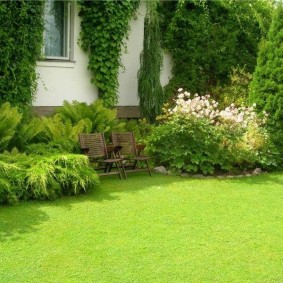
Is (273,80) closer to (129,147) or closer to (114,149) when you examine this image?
(129,147)

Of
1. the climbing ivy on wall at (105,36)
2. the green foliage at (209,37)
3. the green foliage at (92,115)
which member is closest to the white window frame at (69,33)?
the climbing ivy on wall at (105,36)

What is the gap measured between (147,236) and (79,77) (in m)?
6.96

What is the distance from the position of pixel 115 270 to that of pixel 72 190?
3119 mm

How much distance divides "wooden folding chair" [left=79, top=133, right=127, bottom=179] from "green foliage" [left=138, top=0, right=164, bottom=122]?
10.9ft

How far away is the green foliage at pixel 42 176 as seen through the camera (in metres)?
7.59

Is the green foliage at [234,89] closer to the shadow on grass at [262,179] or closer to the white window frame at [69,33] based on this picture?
the shadow on grass at [262,179]

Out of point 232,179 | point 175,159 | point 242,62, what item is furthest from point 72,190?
point 242,62

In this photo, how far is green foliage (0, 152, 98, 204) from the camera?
24.9ft

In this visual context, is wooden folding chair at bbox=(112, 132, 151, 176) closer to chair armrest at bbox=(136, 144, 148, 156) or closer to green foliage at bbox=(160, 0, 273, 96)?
chair armrest at bbox=(136, 144, 148, 156)

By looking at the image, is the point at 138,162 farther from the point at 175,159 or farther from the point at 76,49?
the point at 76,49

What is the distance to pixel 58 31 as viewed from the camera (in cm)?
1234

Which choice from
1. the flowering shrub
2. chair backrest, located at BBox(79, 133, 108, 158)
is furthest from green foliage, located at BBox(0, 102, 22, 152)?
the flowering shrub

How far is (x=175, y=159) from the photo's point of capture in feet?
34.1

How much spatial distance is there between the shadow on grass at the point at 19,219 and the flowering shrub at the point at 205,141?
12.0 ft
